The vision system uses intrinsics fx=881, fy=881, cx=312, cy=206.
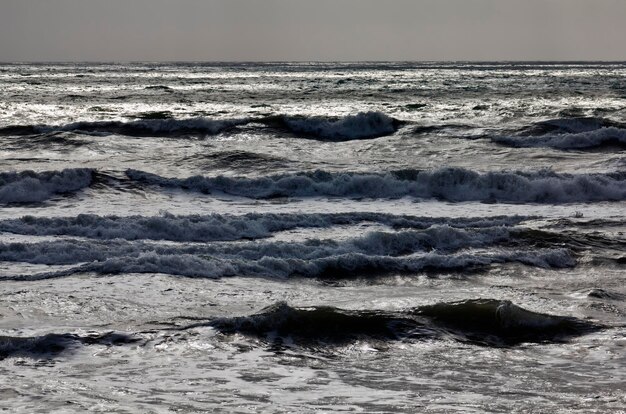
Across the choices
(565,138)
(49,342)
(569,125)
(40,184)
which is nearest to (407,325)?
(49,342)

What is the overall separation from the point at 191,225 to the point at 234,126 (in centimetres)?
1831

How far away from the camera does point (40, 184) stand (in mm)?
20188

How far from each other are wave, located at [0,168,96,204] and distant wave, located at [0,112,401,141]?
32.7ft

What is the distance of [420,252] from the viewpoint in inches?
566

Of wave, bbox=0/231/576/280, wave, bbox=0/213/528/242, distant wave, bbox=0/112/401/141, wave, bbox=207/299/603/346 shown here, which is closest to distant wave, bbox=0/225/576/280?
wave, bbox=0/231/576/280

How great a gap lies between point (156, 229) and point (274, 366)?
7.02 metres

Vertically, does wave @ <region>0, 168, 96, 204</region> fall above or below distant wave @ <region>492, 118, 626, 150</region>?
below

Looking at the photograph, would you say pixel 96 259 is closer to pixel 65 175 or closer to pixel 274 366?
pixel 274 366

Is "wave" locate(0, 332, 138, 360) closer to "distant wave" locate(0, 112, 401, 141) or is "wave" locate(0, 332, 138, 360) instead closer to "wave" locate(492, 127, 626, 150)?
"wave" locate(492, 127, 626, 150)

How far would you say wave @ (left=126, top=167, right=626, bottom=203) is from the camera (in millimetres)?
20453

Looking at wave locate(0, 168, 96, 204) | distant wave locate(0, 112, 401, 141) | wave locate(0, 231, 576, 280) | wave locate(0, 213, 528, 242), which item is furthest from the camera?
distant wave locate(0, 112, 401, 141)

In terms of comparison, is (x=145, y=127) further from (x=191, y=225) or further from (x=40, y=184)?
(x=191, y=225)

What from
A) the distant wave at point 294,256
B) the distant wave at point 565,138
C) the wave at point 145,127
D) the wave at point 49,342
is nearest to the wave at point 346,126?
the wave at point 145,127

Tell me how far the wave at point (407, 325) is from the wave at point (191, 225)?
16.5ft
